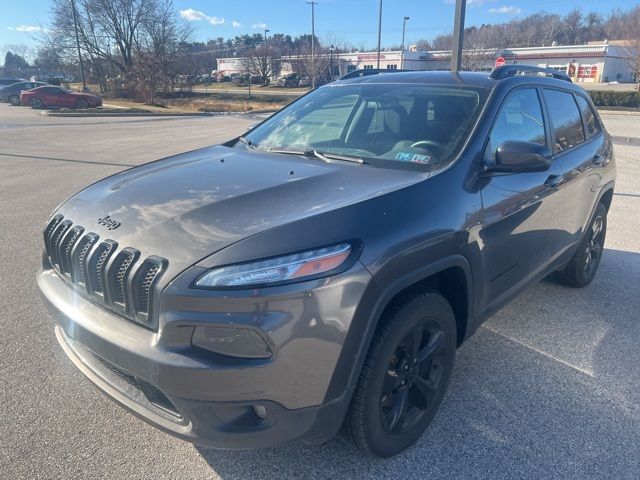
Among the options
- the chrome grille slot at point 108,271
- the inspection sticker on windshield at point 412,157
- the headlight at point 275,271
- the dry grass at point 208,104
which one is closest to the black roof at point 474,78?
the inspection sticker on windshield at point 412,157

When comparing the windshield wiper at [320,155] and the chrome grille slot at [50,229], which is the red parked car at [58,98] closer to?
the windshield wiper at [320,155]

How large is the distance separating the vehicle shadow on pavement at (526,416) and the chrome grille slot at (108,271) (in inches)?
36.2

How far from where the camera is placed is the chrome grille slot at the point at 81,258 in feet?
7.45

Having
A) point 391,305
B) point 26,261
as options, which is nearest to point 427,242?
point 391,305

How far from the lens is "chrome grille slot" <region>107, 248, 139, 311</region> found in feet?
6.85

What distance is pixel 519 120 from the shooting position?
3.30 metres

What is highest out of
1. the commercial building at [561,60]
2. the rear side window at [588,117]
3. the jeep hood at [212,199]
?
the commercial building at [561,60]

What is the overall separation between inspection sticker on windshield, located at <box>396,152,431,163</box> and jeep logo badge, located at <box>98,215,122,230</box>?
1.53 metres

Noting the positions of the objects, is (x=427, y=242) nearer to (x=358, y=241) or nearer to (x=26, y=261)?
(x=358, y=241)

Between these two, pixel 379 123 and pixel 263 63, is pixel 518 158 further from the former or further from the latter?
pixel 263 63

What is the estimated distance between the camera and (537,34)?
110938 millimetres

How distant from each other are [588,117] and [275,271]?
3.69m

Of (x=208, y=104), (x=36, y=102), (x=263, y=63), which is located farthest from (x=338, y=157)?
(x=263, y=63)

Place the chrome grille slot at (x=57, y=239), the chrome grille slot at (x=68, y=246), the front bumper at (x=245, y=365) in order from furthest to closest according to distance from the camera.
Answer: the chrome grille slot at (x=57, y=239), the chrome grille slot at (x=68, y=246), the front bumper at (x=245, y=365)
